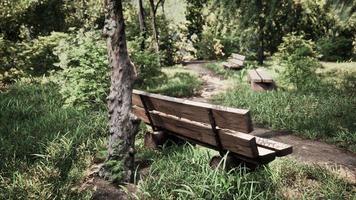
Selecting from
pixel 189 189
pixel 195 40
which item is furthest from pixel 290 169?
pixel 195 40

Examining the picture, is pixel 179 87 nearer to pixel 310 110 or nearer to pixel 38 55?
pixel 310 110

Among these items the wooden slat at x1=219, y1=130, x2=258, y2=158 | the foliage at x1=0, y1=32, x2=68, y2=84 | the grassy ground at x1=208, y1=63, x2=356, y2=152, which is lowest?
the grassy ground at x1=208, y1=63, x2=356, y2=152

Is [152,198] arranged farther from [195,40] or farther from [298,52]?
[195,40]

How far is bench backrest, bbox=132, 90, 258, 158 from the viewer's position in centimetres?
423

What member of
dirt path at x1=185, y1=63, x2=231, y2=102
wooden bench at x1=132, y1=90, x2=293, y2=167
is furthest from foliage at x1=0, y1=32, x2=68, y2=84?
wooden bench at x1=132, y1=90, x2=293, y2=167

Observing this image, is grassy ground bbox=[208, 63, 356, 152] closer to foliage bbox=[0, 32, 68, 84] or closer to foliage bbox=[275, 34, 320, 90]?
foliage bbox=[275, 34, 320, 90]

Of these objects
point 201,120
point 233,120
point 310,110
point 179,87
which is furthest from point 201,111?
point 179,87

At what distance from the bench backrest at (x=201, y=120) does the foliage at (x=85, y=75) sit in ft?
8.17

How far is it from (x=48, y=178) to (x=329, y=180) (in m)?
3.47

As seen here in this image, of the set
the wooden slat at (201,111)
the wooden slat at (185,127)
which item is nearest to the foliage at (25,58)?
the wooden slat at (185,127)

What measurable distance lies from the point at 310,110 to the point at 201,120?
475 cm

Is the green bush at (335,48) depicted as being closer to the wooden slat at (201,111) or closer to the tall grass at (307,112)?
the tall grass at (307,112)

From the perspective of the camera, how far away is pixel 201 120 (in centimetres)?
481

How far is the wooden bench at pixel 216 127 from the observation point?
13.9 ft
